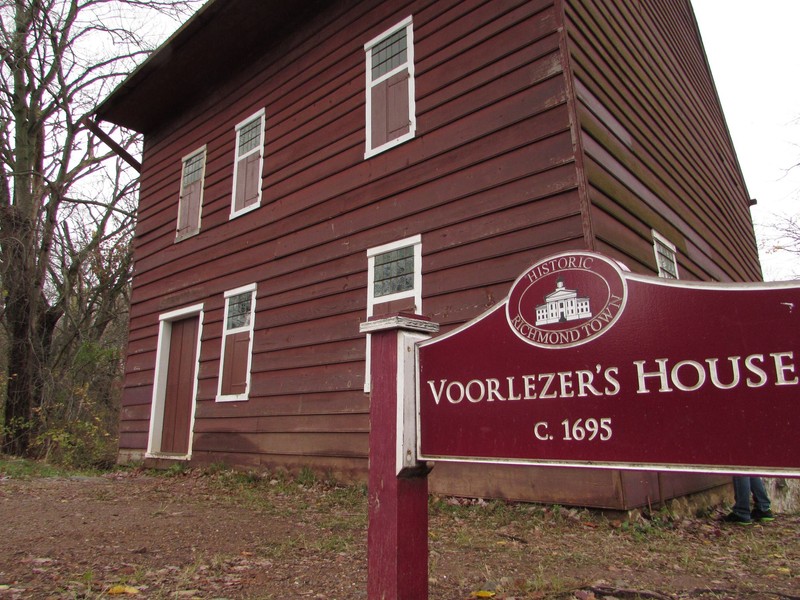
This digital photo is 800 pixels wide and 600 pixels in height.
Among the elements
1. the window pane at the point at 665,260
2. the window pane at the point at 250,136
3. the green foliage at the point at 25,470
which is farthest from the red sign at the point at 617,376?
the green foliage at the point at 25,470

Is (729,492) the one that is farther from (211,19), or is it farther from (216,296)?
(211,19)

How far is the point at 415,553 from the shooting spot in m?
2.23

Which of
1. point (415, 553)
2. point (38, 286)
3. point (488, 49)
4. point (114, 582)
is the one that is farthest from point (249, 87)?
point (415, 553)

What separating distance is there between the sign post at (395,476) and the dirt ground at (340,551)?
1160 mm

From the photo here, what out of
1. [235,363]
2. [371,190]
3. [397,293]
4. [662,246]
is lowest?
[235,363]

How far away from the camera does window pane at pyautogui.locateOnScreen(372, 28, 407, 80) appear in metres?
7.61

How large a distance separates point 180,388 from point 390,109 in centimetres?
632

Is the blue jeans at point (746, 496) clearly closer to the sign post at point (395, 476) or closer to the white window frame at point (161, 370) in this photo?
the sign post at point (395, 476)

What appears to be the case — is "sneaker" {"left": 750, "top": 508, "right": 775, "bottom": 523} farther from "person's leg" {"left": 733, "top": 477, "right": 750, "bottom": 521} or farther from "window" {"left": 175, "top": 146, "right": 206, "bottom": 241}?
"window" {"left": 175, "top": 146, "right": 206, "bottom": 241}

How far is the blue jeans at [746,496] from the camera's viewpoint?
5.84 m

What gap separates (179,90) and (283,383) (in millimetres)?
6786

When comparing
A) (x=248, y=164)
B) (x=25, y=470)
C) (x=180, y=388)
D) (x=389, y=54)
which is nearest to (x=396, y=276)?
(x=389, y=54)

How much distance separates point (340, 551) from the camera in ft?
13.6

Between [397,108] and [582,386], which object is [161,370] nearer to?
[397,108]
